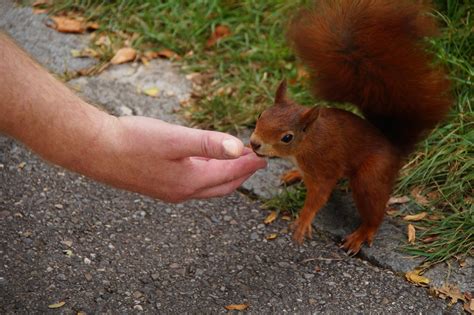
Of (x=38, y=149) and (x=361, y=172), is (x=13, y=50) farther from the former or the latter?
(x=361, y=172)

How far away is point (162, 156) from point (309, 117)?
56 cm

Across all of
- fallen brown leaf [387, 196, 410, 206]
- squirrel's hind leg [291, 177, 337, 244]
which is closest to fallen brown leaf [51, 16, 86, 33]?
squirrel's hind leg [291, 177, 337, 244]

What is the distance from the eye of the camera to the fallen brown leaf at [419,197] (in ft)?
8.59

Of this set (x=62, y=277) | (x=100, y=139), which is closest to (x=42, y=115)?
(x=100, y=139)

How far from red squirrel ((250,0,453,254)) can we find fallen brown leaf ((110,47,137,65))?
3.76 feet

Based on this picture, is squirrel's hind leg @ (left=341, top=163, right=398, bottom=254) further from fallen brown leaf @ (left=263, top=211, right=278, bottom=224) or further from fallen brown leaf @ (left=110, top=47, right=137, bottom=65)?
fallen brown leaf @ (left=110, top=47, right=137, bottom=65)

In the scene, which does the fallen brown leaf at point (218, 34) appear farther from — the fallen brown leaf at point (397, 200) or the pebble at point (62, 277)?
the pebble at point (62, 277)

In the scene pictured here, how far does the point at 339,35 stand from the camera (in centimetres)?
241

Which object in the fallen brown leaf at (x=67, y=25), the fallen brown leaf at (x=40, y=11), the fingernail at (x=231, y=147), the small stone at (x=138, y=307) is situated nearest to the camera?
the fingernail at (x=231, y=147)

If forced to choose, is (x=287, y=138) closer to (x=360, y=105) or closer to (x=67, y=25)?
(x=360, y=105)

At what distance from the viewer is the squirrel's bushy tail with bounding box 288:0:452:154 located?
2.36m

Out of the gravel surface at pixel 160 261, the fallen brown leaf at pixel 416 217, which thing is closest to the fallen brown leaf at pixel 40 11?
the gravel surface at pixel 160 261

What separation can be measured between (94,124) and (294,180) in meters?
1.00

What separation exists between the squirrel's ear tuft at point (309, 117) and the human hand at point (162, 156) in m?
0.36
